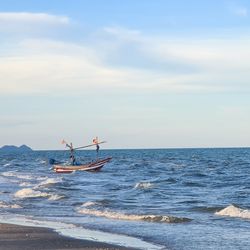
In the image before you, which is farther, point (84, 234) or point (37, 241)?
point (84, 234)

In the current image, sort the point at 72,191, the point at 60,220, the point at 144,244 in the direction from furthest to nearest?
1. the point at 72,191
2. the point at 60,220
3. the point at 144,244

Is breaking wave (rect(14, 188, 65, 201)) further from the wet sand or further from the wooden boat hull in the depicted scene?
the wooden boat hull

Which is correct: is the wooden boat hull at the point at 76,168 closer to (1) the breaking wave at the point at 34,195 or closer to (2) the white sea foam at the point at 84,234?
(1) the breaking wave at the point at 34,195

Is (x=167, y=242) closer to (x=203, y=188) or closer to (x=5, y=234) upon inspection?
(x=5, y=234)

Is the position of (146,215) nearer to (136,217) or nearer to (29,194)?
(136,217)

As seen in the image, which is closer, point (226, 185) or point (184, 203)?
point (184, 203)

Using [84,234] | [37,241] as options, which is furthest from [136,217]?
[37,241]

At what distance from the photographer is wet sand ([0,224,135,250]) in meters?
14.0

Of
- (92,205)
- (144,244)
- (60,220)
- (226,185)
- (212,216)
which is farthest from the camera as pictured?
(226,185)

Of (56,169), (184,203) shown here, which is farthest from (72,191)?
(56,169)

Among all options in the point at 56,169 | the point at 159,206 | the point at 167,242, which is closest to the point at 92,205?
the point at 159,206

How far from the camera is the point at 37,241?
1492cm

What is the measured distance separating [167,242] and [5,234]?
3981 millimetres

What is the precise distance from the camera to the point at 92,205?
83.9 feet
